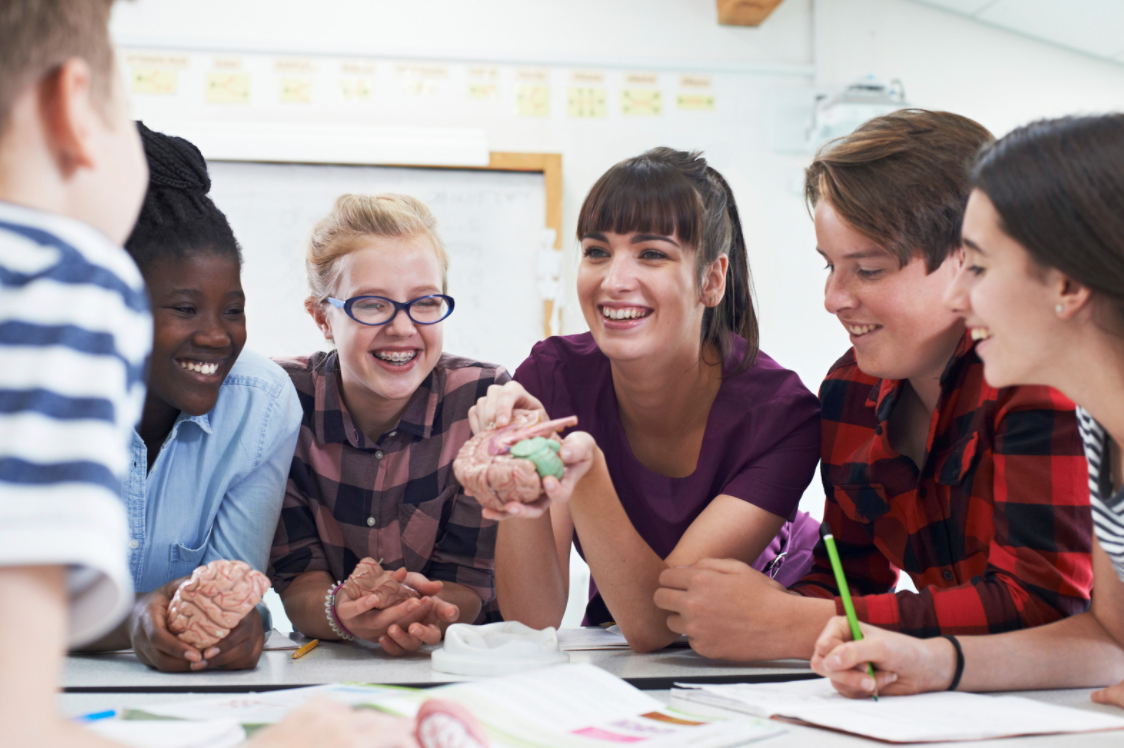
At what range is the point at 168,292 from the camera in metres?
1.49

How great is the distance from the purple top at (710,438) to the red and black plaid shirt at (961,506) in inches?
3.1

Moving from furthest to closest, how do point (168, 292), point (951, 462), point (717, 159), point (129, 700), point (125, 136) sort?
point (717, 159) < point (168, 292) < point (951, 462) < point (129, 700) < point (125, 136)

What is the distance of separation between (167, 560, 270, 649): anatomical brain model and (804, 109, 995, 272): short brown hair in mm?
1097

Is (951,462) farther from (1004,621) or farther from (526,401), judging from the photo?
(526,401)

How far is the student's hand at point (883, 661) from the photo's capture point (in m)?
1.05

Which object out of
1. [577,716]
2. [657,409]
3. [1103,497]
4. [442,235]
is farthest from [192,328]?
[442,235]

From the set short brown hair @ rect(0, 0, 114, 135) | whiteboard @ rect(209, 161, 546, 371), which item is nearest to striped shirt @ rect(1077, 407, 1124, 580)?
short brown hair @ rect(0, 0, 114, 135)

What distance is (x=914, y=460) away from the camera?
1.49m

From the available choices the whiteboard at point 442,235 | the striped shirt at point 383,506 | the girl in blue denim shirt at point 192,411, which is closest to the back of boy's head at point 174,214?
the girl in blue denim shirt at point 192,411

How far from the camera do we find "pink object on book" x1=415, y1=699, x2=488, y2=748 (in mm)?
739

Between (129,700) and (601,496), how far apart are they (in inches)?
28.3

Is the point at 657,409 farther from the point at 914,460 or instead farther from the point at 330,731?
the point at 330,731

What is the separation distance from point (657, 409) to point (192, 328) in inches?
34.8

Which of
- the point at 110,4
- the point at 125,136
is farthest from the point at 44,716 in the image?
the point at 110,4
